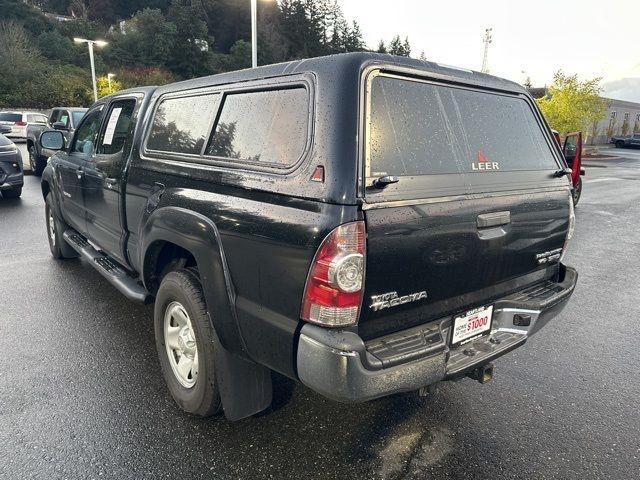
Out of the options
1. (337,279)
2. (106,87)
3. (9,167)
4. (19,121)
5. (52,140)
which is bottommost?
(9,167)

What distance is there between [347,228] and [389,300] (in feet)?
1.40

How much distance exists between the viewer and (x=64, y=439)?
8.16 ft

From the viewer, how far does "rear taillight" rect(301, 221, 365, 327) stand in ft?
6.14

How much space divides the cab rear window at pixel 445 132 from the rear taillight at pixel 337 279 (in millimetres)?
319

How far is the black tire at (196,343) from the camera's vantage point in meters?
2.48

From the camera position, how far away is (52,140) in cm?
488

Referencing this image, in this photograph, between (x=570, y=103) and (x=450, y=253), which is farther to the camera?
(x=570, y=103)

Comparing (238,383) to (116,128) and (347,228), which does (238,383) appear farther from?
(116,128)

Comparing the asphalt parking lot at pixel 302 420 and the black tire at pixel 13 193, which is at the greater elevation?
the black tire at pixel 13 193

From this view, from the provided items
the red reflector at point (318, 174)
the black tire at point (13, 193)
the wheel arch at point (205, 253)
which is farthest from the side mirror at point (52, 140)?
the black tire at point (13, 193)

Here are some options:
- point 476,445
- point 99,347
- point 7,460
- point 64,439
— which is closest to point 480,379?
point 476,445

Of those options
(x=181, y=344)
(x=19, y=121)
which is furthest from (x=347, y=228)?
(x=19, y=121)

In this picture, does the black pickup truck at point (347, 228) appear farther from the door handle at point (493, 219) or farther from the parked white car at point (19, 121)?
the parked white car at point (19, 121)

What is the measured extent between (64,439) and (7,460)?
0.85 feet
